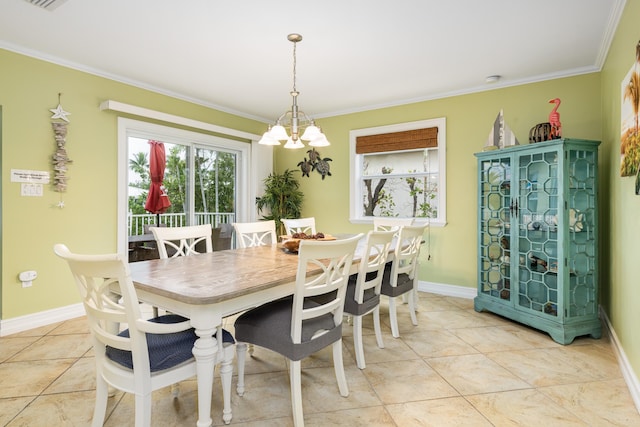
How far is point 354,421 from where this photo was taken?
1723 millimetres

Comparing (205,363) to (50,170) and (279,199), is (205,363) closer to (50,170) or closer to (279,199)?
(50,170)

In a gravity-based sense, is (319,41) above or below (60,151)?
above

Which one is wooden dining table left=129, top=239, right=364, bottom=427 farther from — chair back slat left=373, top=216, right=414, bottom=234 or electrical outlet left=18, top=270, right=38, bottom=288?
chair back slat left=373, top=216, right=414, bottom=234

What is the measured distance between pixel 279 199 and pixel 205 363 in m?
3.82

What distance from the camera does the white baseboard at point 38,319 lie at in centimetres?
285

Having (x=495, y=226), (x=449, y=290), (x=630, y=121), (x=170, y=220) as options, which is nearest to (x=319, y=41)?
(x=630, y=121)

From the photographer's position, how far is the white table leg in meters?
1.40

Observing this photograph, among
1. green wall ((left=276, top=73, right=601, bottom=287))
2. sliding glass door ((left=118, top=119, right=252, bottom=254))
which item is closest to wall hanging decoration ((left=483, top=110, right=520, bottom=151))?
green wall ((left=276, top=73, right=601, bottom=287))

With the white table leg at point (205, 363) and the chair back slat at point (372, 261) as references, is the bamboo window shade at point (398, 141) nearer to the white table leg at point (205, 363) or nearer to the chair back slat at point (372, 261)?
the chair back slat at point (372, 261)

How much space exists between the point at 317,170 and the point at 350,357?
311 cm

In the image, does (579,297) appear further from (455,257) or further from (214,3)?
(214,3)

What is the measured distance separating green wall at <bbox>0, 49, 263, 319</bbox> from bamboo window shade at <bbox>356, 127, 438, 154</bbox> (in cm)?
283

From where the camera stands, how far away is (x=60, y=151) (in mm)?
3102

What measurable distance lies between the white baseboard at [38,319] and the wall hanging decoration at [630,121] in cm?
455
